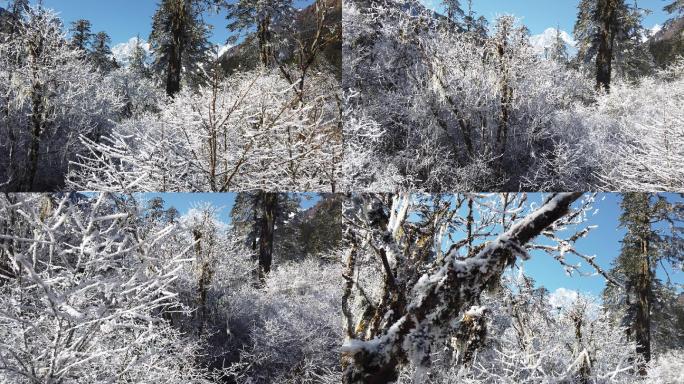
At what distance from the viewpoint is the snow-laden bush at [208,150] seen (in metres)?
2.23

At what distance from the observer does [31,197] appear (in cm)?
206

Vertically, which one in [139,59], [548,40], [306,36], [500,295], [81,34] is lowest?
[500,295]

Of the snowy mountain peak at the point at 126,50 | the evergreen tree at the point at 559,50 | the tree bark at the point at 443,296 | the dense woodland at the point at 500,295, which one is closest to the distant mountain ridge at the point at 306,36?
the snowy mountain peak at the point at 126,50

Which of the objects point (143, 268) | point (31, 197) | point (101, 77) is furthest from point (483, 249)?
point (101, 77)

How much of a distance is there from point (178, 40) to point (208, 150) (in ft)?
2.60

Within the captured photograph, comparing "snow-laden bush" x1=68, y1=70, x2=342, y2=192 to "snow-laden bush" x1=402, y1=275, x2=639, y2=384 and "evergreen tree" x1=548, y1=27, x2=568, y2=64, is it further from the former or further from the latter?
"evergreen tree" x1=548, y1=27, x2=568, y2=64

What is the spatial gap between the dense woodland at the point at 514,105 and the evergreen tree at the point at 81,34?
1549mm

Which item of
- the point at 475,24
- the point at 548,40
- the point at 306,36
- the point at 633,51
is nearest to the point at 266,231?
the point at 306,36

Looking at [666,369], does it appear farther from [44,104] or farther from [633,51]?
[44,104]

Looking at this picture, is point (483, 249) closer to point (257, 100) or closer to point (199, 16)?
point (257, 100)

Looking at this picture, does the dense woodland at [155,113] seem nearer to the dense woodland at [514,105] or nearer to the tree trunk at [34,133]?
the tree trunk at [34,133]

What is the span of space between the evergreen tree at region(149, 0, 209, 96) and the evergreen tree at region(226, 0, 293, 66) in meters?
0.21

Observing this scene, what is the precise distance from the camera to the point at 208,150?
2.28 meters

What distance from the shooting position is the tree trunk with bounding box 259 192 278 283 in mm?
2350
